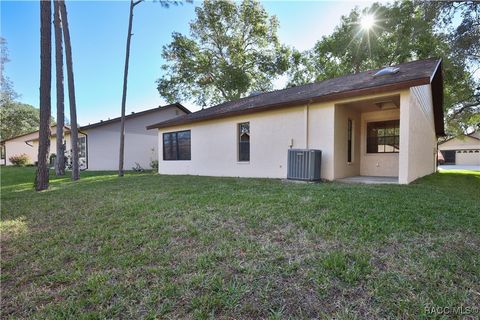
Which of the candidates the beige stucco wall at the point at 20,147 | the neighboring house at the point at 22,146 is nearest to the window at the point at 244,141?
the neighboring house at the point at 22,146

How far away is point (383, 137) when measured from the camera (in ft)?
29.8

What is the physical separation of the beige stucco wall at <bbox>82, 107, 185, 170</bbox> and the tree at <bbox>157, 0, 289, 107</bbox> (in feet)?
21.8

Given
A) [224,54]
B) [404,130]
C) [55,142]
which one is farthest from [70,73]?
[224,54]

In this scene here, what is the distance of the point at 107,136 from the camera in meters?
16.1

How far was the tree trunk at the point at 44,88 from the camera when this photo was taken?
6.81 metres

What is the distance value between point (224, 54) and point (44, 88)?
17687 mm

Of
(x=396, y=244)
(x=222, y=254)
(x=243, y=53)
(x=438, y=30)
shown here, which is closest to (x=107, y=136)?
(x=243, y=53)

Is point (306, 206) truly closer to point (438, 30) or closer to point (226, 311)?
point (226, 311)

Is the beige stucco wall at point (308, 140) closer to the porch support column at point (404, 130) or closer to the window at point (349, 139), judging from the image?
the porch support column at point (404, 130)

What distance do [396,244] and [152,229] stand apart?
2999 millimetres

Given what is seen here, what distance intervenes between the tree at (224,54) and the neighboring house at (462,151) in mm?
23533

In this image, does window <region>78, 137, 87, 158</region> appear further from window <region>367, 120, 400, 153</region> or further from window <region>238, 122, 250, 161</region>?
window <region>367, 120, 400, 153</region>

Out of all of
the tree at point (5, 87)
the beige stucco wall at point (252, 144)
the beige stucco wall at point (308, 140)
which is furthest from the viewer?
the tree at point (5, 87)

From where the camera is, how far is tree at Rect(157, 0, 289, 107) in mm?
21547
